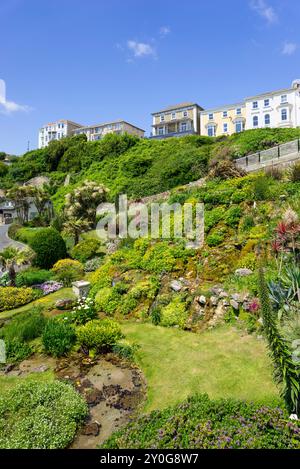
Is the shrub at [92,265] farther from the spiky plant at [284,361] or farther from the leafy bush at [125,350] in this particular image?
the spiky plant at [284,361]

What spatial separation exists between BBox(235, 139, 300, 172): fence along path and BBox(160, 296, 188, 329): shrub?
14.5m

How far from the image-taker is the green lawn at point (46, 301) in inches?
530

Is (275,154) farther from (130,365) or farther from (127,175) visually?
(127,175)

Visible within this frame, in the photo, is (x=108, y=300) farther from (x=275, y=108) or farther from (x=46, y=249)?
(x=275, y=108)

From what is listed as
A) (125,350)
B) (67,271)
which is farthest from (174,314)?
(67,271)

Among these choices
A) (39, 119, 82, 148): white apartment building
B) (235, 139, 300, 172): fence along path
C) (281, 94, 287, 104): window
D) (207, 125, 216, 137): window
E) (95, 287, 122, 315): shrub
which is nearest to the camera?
(95, 287, 122, 315): shrub

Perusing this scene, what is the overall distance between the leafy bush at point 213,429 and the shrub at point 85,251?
16.0m

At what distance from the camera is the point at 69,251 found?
2309 cm

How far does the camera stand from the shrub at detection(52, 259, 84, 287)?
55.7 ft

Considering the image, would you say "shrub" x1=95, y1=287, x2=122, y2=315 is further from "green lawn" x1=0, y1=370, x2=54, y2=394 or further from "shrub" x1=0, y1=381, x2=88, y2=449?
"shrub" x1=0, y1=381, x2=88, y2=449

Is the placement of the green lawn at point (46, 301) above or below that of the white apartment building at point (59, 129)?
below

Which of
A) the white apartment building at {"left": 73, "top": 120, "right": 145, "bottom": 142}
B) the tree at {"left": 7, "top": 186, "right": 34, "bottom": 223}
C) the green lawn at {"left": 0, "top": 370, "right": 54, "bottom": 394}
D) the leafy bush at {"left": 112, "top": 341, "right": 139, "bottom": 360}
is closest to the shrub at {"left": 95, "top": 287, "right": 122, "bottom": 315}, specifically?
the leafy bush at {"left": 112, "top": 341, "right": 139, "bottom": 360}

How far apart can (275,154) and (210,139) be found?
23.5 metres

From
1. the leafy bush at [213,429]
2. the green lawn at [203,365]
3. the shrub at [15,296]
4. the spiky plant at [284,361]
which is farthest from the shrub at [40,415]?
the shrub at [15,296]
